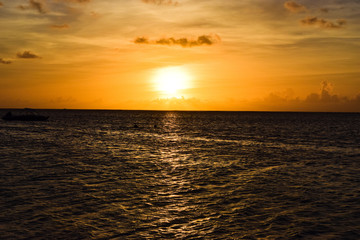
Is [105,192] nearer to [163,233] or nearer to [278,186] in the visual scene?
[163,233]

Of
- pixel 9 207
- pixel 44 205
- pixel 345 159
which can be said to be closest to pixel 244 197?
pixel 44 205

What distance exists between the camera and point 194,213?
15570mm

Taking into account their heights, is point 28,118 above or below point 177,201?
above

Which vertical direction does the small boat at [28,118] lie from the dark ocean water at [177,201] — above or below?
above

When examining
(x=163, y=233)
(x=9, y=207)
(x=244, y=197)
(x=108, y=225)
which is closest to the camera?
(x=163, y=233)

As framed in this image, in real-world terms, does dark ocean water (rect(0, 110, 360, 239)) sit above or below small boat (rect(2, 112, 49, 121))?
below

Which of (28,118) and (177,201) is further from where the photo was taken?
(28,118)

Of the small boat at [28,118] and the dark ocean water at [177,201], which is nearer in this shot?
the dark ocean water at [177,201]

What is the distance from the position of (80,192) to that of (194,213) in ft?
28.5

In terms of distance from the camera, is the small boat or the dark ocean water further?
the small boat

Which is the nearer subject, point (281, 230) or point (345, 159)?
point (281, 230)

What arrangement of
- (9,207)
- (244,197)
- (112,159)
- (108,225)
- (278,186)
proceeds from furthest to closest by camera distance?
(112,159), (278,186), (244,197), (9,207), (108,225)

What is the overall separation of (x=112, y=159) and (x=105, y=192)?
1609 centimetres

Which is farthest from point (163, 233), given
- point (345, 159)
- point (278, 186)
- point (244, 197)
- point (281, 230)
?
point (345, 159)
